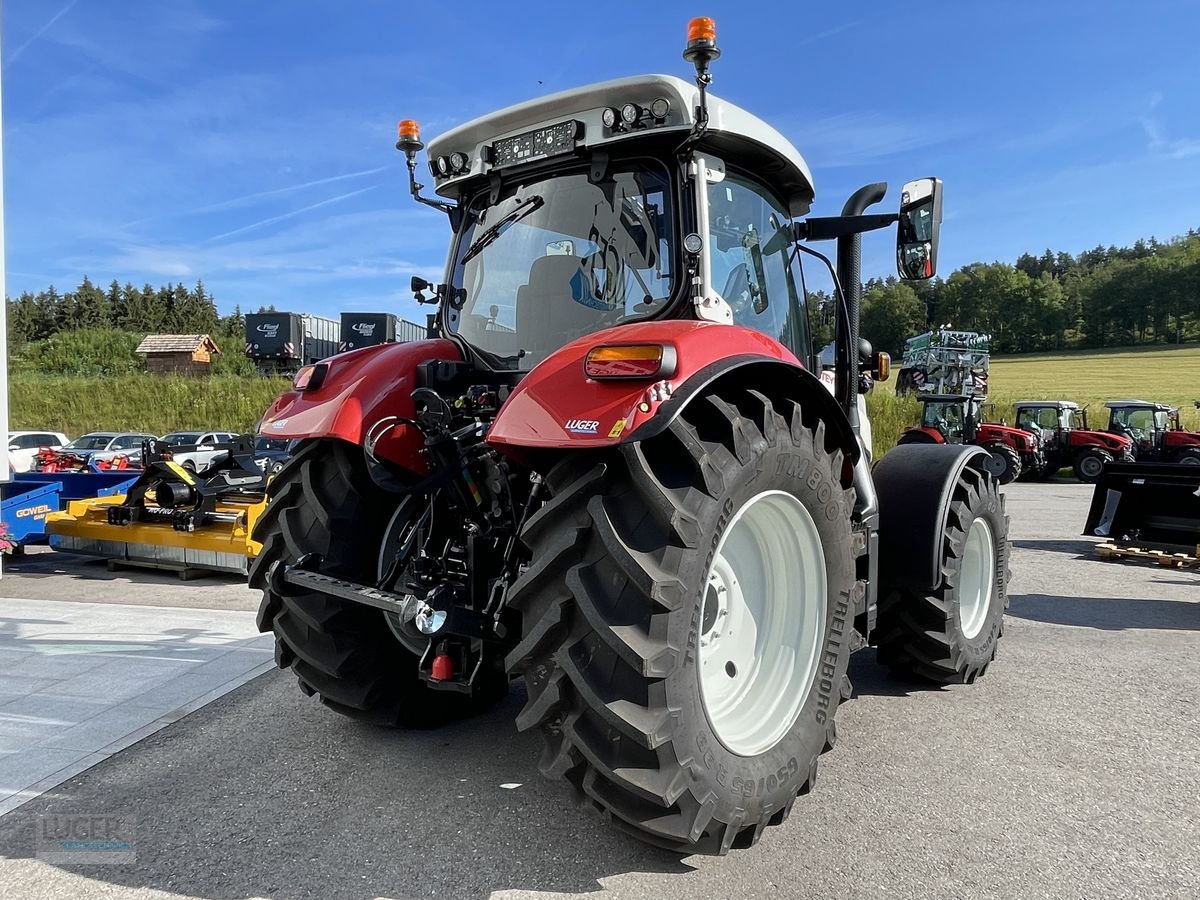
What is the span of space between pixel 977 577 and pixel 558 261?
2.97m

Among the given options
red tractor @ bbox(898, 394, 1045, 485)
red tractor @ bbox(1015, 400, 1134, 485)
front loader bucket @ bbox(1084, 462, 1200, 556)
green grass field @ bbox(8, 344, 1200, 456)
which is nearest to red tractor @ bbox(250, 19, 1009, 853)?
front loader bucket @ bbox(1084, 462, 1200, 556)

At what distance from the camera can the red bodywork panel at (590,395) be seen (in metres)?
2.04

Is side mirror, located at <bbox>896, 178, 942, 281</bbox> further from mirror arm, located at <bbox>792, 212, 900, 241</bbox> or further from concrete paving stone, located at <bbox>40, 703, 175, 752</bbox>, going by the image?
concrete paving stone, located at <bbox>40, 703, 175, 752</bbox>

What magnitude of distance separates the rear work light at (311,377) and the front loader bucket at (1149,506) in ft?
25.7

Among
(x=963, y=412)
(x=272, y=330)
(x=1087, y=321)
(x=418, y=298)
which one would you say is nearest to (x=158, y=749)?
(x=418, y=298)

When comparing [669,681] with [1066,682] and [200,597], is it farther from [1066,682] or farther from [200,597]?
[200,597]

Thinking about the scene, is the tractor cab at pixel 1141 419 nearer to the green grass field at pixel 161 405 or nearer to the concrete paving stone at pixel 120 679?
the green grass field at pixel 161 405

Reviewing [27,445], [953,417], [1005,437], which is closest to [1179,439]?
[1005,437]

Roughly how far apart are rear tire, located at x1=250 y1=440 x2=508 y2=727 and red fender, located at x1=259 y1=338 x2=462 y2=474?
18cm

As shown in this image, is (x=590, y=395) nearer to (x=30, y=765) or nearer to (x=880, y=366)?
(x=880, y=366)

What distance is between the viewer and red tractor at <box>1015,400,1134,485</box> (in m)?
19.2

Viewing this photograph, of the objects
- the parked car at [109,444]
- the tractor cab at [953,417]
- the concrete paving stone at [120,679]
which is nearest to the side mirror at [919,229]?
the concrete paving stone at [120,679]

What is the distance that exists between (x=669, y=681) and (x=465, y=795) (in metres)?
1.17

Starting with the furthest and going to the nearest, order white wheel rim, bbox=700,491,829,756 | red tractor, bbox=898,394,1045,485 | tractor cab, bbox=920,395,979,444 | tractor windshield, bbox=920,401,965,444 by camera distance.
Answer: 1. tractor windshield, bbox=920,401,965,444
2. tractor cab, bbox=920,395,979,444
3. red tractor, bbox=898,394,1045,485
4. white wheel rim, bbox=700,491,829,756
